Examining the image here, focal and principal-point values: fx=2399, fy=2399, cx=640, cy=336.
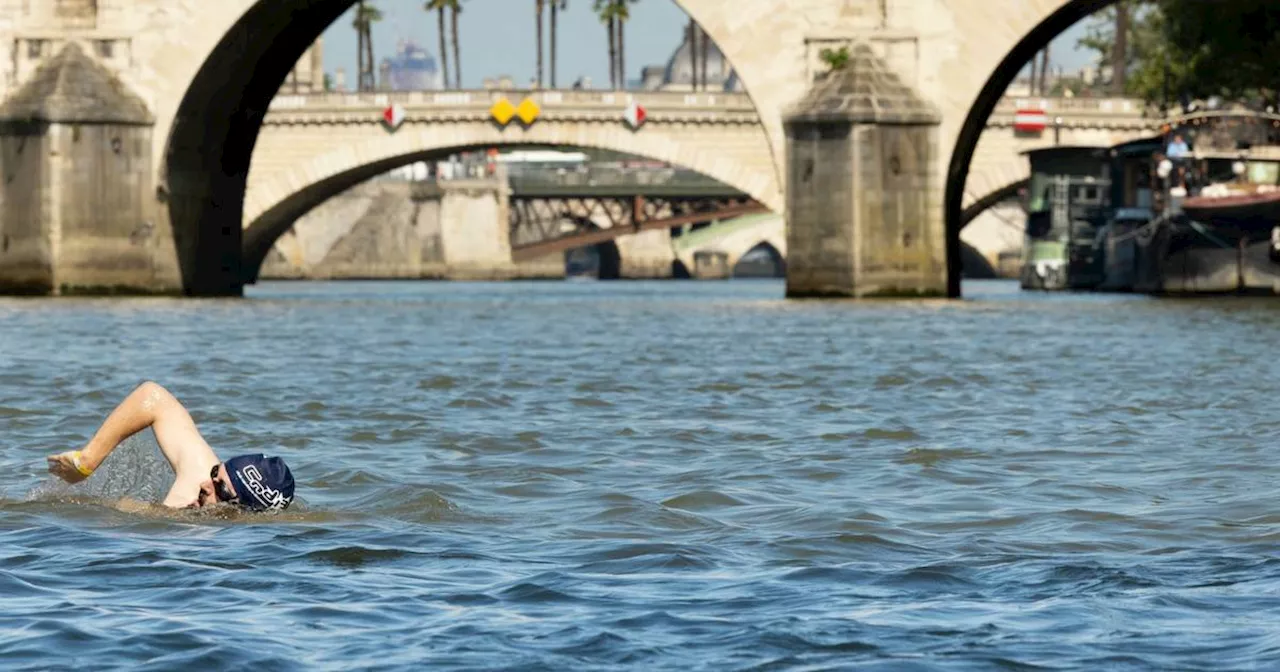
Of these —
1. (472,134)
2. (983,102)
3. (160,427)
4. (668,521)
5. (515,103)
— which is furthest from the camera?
(472,134)

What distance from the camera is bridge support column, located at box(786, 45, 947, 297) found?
43.4 m

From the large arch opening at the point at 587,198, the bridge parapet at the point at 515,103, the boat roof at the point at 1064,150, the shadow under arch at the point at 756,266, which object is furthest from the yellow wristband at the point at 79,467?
the shadow under arch at the point at 756,266

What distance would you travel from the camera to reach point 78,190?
1844 inches

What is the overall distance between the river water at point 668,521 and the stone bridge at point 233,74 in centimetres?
1907

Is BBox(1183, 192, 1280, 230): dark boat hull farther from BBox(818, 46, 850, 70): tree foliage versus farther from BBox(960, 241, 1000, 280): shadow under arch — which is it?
BBox(960, 241, 1000, 280): shadow under arch

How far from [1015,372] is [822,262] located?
19.9 metres

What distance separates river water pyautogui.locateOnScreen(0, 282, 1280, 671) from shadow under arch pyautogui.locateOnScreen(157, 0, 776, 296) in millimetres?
22183

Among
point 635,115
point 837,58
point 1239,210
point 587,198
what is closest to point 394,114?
point 635,115

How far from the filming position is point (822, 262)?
4391 centimetres

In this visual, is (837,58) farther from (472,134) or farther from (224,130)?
(472,134)

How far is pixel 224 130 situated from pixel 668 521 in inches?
1536

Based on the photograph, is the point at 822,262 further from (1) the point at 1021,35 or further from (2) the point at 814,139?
(1) the point at 1021,35

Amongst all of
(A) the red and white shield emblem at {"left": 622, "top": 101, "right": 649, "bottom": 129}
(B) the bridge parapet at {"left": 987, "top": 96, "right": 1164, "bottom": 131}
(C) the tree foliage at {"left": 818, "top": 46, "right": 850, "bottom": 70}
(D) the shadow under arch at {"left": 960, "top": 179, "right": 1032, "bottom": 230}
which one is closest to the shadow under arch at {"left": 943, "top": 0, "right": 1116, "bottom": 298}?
(C) the tree foliage at {"left": 818, "top": 46, "right": 850, "bottom": 70}

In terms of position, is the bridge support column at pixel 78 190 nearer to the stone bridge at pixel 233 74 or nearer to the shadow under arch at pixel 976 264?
the stone bridge at pixel 233 74
